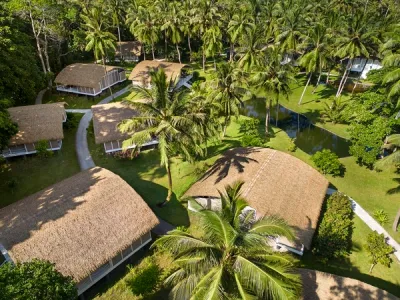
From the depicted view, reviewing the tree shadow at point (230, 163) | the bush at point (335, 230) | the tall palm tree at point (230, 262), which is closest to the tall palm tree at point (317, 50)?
the tree shadow at point (230, 163)

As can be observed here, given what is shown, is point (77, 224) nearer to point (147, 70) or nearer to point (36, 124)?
point (36, 124)

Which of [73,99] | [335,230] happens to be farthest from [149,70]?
[335,230]

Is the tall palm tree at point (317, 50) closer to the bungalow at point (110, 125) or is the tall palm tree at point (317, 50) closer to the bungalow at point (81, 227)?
the bungalow at point (110, 125)

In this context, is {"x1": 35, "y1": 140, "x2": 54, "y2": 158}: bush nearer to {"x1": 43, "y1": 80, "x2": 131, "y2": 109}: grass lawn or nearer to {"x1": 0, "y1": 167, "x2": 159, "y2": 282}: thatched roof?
{"x1": 0, "y1": 167, "x2": 159, "y2": 282}: thatched roof

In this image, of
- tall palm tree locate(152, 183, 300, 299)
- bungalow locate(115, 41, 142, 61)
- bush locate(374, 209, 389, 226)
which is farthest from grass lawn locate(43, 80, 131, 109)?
bush locate(374, 209, 389, 226)

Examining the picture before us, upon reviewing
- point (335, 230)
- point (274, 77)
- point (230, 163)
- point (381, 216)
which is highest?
point (274, 77)
